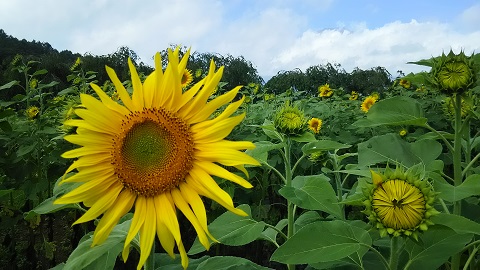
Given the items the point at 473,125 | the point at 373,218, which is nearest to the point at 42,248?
the point at 373,218

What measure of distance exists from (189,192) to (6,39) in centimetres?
1860

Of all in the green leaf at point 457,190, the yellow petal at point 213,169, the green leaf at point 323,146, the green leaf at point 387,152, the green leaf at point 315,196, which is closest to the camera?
the yellow petal at point 213,169

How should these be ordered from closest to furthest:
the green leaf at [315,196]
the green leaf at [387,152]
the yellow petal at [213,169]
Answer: the yellow petal at [213,169] < the green leaf at [315,196] < the green leaf at [387,152]

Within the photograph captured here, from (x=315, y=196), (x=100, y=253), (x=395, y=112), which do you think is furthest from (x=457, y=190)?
(x=100, y=253)

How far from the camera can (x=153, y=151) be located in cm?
102

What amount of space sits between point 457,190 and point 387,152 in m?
0.36

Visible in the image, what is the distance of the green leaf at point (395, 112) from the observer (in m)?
1.49

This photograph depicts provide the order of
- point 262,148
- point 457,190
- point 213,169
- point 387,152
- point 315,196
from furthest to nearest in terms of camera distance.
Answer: point 387,152 < point 262,148 < point 315,196 < point 457,190 < point 213,169

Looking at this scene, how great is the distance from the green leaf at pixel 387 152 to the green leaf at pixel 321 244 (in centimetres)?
35

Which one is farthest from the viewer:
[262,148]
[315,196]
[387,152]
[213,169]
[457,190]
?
[387,152]

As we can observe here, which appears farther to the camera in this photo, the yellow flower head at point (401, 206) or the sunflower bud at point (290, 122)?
the sunflower bud at point (290, 122)

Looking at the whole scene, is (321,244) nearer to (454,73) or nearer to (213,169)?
(213,169)

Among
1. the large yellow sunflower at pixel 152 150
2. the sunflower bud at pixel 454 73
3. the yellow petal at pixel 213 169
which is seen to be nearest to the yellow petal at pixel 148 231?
the large yellow sunflower at pixel 152 150

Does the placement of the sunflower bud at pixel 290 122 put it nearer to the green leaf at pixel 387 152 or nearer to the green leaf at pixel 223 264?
the green leaf at pixel 387 152
